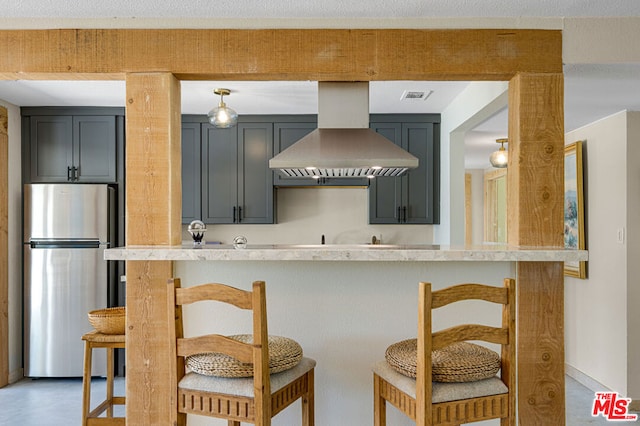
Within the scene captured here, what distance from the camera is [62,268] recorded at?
431 cm

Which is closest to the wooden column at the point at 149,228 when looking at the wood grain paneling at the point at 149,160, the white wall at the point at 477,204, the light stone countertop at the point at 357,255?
the wood grain paneling at the point at 149,160

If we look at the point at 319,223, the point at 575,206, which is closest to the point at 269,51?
the point at 319,223

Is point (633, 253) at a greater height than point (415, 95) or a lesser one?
lesser

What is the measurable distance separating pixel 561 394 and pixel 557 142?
1200mm

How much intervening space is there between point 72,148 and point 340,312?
326cm

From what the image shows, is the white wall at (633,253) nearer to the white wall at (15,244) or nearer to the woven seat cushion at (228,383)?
the woven seat cushion at (228,383)

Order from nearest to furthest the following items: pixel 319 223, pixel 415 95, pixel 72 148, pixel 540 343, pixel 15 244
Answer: pixel 540 343, pixel 415 95, pixel 15 244, pixel 72 148, pixel 319 223

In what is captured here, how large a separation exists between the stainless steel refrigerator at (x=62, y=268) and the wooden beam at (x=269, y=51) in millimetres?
1946

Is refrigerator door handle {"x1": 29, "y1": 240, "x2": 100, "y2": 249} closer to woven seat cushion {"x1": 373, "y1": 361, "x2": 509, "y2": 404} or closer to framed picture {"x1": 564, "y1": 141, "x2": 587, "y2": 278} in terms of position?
woven seat cushion {"x1": 373, "y1": 361, "x2": 509, "y2": 404}

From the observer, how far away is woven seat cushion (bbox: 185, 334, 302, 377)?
72.9 inches

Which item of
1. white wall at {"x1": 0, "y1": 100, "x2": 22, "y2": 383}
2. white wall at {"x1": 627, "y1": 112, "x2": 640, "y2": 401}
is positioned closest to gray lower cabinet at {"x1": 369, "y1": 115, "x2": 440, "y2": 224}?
white wall at {"x1": 627, "y1": 112, "x2": 640, "y2": 401}

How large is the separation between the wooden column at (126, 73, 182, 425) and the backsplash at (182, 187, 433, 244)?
253 cm

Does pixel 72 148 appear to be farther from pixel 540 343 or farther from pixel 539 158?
pixel 540 343

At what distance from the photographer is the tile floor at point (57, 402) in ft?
11.4
